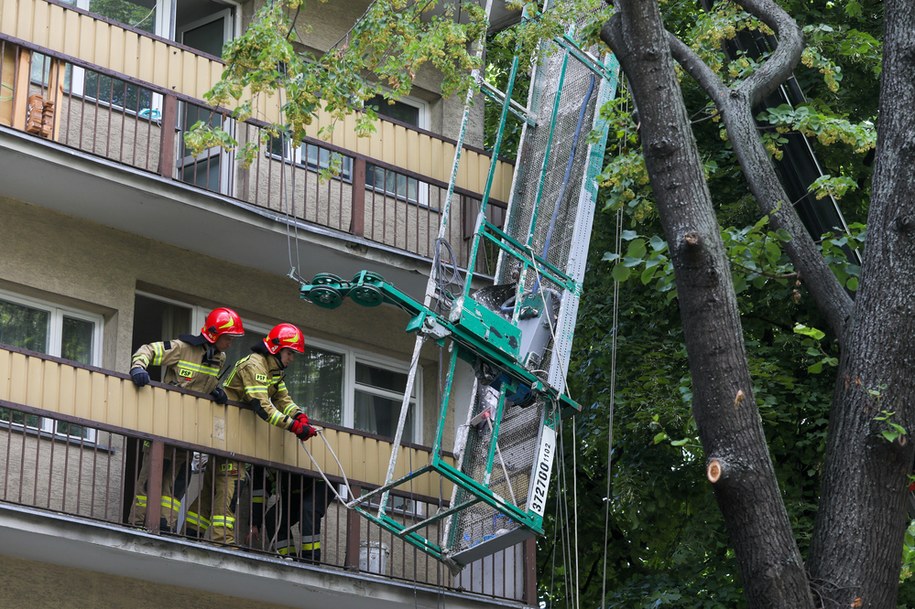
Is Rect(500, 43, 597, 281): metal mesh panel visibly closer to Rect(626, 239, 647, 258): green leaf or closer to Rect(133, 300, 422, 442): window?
Rect(133, 300, 422, 442): window

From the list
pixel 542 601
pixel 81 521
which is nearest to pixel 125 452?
pixel 81 521

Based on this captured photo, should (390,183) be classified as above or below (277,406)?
above

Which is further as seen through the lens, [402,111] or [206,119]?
[402,111]

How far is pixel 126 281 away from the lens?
1436 cm

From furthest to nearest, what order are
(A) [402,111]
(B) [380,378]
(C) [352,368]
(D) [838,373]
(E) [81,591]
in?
1. (A) [402,111]
2. (B) [380,378]
3. (C) [352,368]
4. (E) [81,591]
5. (D) [838,373]

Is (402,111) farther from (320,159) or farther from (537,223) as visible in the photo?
(537,223)

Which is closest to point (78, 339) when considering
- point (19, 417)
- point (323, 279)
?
point (19, 417)

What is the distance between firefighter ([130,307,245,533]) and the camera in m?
13.1

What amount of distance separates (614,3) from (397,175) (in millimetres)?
5488

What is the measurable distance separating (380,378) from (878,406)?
26.1 feet

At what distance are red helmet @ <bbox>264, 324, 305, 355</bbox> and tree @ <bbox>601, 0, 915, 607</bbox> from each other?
4950 mm

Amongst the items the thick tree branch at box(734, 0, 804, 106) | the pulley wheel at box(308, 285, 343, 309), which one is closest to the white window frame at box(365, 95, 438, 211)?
the pulley wheel at box(308, 285, 343, 309)

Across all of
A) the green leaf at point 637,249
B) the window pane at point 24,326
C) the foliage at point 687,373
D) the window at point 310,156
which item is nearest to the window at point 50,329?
the window pane at point 24,326

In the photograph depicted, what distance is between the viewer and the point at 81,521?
12.3 metres
